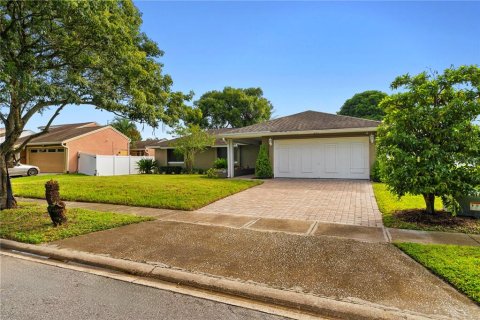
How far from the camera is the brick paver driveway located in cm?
704

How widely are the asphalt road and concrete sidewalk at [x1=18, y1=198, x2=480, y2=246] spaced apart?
2.87 meters

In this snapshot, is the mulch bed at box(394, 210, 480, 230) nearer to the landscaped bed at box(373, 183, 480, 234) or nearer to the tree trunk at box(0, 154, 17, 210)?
the landscaped bed at box(373, 183, 480, 234)

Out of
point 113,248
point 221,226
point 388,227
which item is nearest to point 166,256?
point 113,248

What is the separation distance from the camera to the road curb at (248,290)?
2.88 meters

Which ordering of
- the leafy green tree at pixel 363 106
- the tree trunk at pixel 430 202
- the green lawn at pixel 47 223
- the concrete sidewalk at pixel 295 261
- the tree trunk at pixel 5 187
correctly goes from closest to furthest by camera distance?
the concrete sidewalk at pixel 295 261 < the green lawn at pixel 47 223 < the tree trunk at pixel 430 202 < the tree trunk at pixel 5 187 < the leafy green tree at pixel 363 106

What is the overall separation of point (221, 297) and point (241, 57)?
13.3 metres

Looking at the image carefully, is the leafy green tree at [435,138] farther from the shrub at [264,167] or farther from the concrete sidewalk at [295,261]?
the shrub at [264,167]

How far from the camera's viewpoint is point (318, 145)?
15.8 metres

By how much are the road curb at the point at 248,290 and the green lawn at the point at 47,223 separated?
1.06m

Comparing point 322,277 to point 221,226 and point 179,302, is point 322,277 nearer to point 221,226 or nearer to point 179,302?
point 179,302

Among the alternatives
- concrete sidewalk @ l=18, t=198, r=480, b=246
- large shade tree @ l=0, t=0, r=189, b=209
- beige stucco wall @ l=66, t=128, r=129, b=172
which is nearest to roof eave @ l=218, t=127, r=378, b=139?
large shade tree @ l=0, t=0, r=189, b=209

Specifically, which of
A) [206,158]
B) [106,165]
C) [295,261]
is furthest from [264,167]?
[106,165]

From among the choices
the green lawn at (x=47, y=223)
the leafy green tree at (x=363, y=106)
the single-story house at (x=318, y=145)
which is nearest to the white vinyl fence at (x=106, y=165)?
the single-story house at (x=318, y=145)

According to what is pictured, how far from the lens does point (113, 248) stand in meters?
4.94
